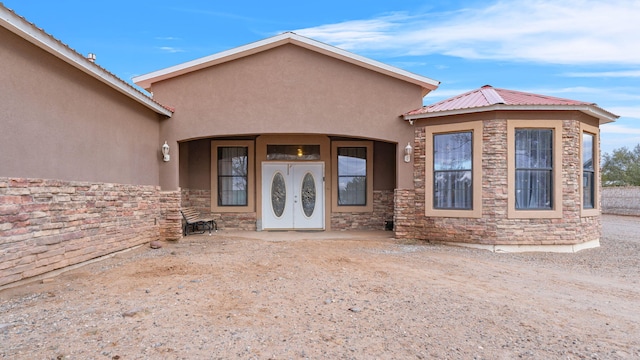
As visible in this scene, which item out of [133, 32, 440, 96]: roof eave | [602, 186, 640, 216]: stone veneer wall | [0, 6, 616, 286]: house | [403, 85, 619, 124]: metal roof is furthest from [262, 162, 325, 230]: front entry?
[602, 186, 640, 216]: stone veneer wall

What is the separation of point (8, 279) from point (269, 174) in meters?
7.36

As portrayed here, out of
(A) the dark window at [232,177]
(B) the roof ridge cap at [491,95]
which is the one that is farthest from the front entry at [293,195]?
(B) the roof ridge cap at [491,95]

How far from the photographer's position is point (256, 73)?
31.5ft

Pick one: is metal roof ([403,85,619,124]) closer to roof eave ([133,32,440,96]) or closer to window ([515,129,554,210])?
window ([515,129,554,210])

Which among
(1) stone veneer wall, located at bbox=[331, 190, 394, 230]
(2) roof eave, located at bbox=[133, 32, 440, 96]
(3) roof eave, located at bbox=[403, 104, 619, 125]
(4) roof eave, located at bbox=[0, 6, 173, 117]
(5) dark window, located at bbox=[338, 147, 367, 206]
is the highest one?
(2) roof eave, located at bbox=[133, 32, 440, 96]

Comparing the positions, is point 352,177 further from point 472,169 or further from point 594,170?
point 594,170

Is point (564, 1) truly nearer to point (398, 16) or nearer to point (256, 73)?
point (398, 16)

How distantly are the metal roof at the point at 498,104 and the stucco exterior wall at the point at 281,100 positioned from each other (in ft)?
2.83

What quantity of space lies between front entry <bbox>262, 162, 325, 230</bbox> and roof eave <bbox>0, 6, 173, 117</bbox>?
4487 millimetres

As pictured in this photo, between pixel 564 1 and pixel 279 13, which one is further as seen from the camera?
pixel 279 13

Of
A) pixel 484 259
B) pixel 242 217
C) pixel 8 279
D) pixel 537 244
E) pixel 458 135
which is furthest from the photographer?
pixel 242 217

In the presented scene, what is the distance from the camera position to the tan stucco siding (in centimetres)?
498

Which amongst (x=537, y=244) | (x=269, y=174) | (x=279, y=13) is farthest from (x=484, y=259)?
(x=279, y=13)

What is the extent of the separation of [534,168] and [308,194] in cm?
604
